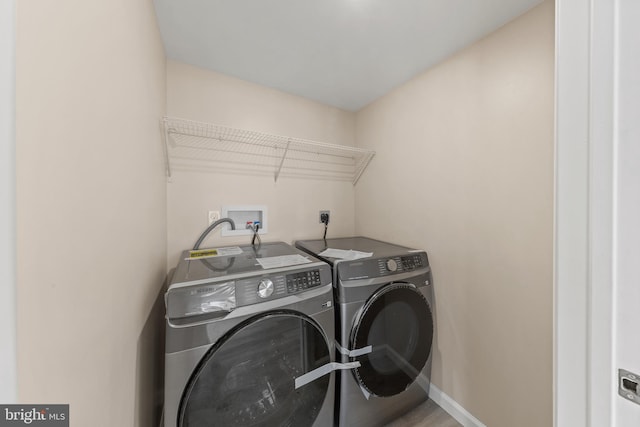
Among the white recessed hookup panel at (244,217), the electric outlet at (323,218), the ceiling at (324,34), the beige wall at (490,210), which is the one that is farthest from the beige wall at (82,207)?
the beige wall at (490,210)

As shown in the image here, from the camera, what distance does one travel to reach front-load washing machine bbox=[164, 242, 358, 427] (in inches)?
30.0

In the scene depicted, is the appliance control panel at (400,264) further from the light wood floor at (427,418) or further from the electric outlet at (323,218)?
the light wood floor at (427,418)

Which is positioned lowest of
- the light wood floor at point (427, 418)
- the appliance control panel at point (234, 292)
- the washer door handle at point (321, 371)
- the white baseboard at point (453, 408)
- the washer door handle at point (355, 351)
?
the light wood floor at point (427, 418)

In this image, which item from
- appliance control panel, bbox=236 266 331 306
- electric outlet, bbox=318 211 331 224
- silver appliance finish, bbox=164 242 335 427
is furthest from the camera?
electric outlet, bbox=318 211 331 224

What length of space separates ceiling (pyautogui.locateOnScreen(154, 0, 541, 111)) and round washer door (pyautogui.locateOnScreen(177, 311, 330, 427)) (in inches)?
56.4

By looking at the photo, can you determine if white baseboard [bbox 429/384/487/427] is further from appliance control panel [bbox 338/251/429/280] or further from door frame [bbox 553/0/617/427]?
door frame [bbox 553/0/617/427]

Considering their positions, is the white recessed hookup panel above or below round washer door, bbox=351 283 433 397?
above

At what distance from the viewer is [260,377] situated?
34.8 inches

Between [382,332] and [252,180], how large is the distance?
1348mm

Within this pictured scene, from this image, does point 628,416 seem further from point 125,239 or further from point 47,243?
point 125,239

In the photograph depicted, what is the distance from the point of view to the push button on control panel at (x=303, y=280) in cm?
96

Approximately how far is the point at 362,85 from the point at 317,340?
176cm

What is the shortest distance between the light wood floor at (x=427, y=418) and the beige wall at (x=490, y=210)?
0.13m

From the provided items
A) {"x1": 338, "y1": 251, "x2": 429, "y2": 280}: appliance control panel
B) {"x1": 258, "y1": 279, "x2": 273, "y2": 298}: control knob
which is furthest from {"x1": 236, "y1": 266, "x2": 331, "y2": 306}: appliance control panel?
{"x1": 338, "y1": 251, "x2": 429, "y2": 280}: appliance control panel
